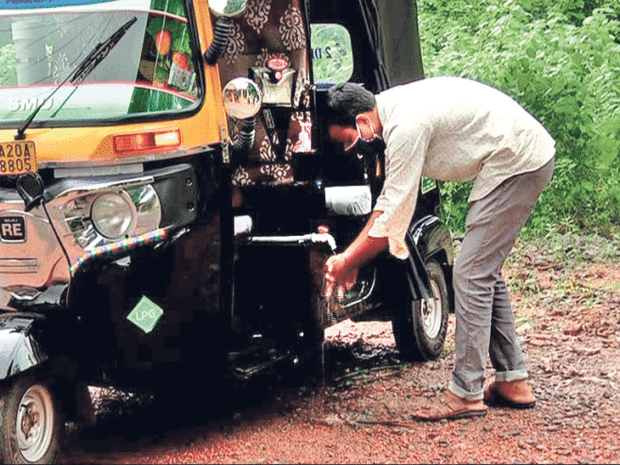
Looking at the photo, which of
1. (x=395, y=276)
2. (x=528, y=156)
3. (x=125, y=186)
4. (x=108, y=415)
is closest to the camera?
(x=125, y=186)

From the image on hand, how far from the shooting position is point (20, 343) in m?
4.62

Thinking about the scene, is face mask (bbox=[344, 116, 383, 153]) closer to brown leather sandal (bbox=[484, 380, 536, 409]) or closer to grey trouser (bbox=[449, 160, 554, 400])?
grey trouser (bbox=[449, 160, 554, 400])

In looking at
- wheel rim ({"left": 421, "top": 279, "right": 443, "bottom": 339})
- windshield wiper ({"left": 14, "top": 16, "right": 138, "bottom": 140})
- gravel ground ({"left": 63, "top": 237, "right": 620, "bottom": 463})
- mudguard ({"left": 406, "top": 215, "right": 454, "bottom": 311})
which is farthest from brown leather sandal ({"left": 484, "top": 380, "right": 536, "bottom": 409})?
windshield wiper ({"left": 14, "top": 16, "right": 138, "bottom": 140})

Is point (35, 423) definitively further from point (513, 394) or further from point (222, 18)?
point (513, 394)

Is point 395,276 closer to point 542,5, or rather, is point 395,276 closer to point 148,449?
point 148,449

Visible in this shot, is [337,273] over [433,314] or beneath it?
over

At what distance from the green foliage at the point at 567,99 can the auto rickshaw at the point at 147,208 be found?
15.1 ft

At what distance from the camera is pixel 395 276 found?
6355mm

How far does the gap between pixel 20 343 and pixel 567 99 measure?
6673 mm

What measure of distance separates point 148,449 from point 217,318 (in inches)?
27.8

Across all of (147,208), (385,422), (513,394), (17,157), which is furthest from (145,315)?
(513,394)

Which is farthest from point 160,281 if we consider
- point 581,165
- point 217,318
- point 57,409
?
point 581,165

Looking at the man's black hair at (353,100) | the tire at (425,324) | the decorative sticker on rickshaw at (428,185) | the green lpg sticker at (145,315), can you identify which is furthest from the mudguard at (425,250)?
the green lpg sticker at (145,315)

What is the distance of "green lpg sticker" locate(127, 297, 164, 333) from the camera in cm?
493
